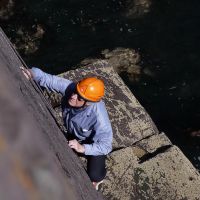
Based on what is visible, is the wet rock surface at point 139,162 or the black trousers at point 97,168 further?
the wet rock surface at point 139,162

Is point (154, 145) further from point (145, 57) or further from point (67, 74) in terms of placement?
point (145, 57)

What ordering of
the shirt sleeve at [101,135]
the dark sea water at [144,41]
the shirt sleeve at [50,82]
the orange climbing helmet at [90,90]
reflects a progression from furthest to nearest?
the dark sea water at [144,41] → the shirt sleeve at [50,82] → the shirt sleeve at [101,135] → the orange climbing helmet at [90,90]

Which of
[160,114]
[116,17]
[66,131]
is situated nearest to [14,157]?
[66,131]

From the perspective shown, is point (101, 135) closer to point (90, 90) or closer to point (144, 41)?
point (90, 90)

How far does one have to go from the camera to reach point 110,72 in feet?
22.2

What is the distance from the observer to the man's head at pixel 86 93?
482 centimetres

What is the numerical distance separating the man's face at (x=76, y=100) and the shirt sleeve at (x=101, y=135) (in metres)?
0.21

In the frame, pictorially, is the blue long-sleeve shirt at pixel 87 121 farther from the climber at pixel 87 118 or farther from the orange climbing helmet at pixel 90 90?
the orange climbing helmet at pixel 90 90

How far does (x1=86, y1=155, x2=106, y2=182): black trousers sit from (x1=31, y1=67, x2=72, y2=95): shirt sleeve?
92cm

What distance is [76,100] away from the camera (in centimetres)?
497

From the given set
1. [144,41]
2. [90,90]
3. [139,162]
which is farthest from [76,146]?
[144,41]

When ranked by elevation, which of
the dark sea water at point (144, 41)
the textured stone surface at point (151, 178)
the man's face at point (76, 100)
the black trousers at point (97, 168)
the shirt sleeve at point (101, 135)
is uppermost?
the man's face at point (76, 100)

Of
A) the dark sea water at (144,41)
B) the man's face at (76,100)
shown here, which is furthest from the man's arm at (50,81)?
the dark sea water at (144,41)

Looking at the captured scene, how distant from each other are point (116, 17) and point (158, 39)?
1.09m
